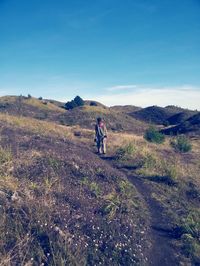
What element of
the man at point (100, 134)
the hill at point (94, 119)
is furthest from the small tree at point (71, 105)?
the man at point (100, 134)

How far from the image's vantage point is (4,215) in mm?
6953

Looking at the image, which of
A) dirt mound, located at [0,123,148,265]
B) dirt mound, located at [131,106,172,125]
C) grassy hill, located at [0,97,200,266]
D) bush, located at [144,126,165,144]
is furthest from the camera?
dirt mound, located at [131,106,172,125]

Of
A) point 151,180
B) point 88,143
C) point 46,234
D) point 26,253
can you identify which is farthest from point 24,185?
point 88,143

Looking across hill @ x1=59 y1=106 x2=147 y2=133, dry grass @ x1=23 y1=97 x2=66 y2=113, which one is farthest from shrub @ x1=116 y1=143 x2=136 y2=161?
dry grass @ x1=23 y1=97 x2=66 y2=113

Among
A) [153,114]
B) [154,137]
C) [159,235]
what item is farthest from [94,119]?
[159,235]

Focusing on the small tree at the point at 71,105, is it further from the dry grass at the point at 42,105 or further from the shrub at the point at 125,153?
the shrub at the point at 125,153

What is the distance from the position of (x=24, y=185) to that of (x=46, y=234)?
2372mm

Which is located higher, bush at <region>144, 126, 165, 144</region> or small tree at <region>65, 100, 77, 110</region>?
small tree at <region>65, 100, 77, 110</region>

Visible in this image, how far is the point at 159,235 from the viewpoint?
7750 mm

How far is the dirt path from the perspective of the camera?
670 centimetres

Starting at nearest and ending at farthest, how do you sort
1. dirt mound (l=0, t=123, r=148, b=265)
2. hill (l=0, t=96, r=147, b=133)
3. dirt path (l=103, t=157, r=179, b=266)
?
dirt mound (l=0, t=123, r=148, b=265)
dirt path (l=103, t=157, r=179, b=266)
hill (l=0, t=96, r=147, b=133)

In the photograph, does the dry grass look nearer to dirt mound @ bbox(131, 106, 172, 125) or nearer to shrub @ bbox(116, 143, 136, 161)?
dirt mound @ bbox(131, 106, 172, 125)

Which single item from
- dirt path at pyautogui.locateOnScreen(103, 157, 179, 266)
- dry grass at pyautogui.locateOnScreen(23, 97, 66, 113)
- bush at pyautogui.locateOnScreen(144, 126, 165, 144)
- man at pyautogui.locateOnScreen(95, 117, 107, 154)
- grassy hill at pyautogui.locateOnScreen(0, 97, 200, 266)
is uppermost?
dry grass at pyautogui.locateOnScreen(23, 97, 66, 113)

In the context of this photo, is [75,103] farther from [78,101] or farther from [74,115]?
[74,115]
